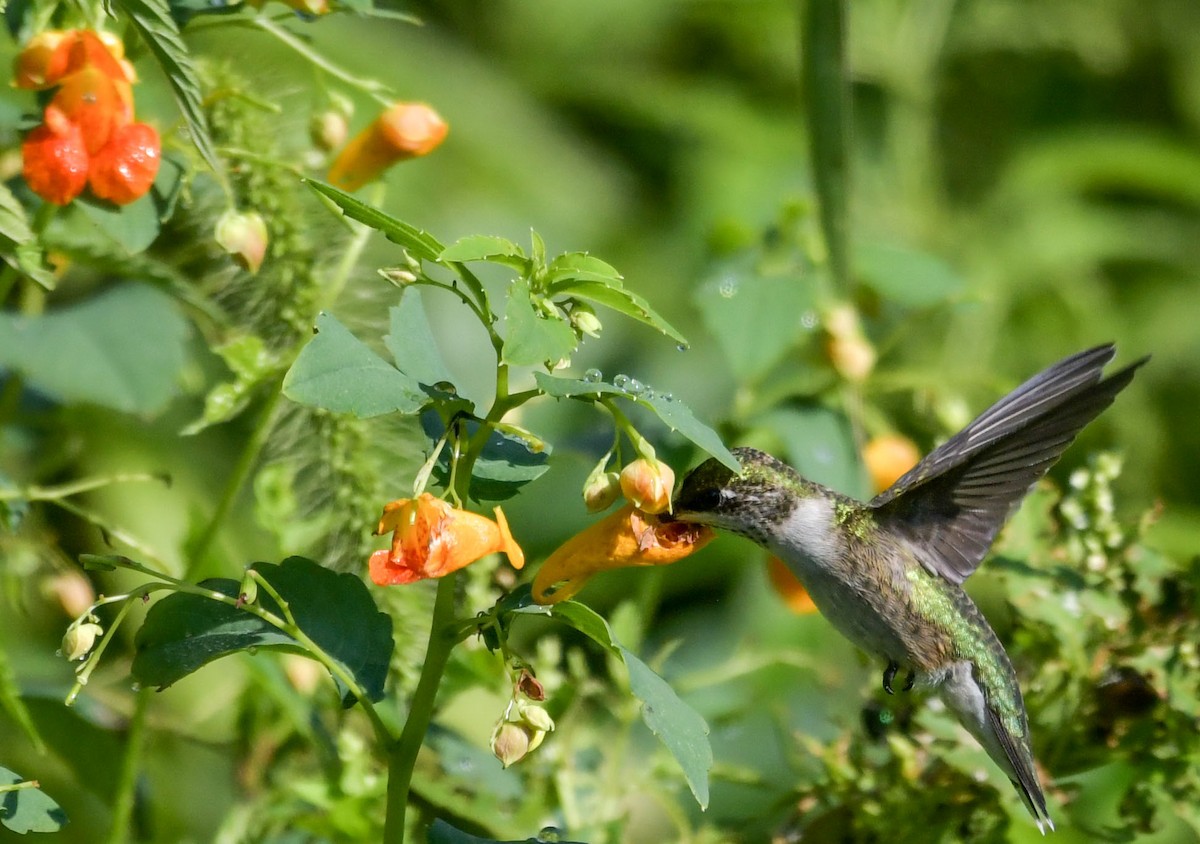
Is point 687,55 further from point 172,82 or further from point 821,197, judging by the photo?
point 172,82

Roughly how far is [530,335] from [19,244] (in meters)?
0.47

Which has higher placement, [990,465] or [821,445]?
[990,465]

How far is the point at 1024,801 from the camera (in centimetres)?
142

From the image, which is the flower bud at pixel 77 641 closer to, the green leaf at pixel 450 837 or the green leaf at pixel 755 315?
the green leaf at pixel 450 837

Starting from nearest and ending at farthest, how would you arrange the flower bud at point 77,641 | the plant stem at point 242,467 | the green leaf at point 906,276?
the flower bud at point 77,641 < the plant stem at point 242,467 < the green leaf at point 906,276

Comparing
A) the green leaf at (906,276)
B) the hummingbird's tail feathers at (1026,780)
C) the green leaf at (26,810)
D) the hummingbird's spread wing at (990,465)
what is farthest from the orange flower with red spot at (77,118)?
the green leaf at (906,276)

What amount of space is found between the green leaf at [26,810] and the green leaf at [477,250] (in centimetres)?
48

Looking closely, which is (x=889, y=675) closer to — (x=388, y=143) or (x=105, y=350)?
(x=388, y=143)

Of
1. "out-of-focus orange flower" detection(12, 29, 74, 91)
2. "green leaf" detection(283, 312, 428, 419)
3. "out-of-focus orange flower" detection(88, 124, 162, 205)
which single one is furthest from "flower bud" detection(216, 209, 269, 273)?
"green leaf" detection(283, 312, 428, 419)

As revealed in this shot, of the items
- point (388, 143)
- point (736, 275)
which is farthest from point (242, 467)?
point (736, 275)

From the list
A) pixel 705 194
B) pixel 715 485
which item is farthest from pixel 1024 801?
pixel 705 194

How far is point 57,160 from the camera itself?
1147mm

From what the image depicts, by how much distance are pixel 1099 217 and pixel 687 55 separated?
125 centimetres

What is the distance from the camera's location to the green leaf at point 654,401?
0.90m
